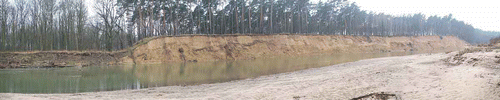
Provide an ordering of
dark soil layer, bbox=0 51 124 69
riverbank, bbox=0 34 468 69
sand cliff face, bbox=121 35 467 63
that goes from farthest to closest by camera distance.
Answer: sand cliff face, bbox=121 35 467 63 < riverbank, bbox=0 34 468 69 < dark soil layer, bbox=0 51 124 69

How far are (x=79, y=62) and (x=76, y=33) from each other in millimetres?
10927

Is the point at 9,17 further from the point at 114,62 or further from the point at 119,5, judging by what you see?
the point at 114,62

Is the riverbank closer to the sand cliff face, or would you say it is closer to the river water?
the sand cliff face

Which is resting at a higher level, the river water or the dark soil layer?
the dark soil layer

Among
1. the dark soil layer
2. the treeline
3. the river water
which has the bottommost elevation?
the river water

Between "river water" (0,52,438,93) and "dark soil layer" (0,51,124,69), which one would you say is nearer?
"river water" (0,52,438,93)

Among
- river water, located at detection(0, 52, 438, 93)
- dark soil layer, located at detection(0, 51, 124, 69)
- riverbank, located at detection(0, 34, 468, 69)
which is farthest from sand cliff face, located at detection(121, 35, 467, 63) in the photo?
river water, located at detection(0, 52, 438, 93)

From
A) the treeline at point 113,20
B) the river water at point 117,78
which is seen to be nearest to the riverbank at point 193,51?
the treeline at point 113,20

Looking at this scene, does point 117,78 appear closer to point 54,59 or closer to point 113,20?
point 54,59

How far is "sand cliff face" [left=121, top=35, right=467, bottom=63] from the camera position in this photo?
116ft

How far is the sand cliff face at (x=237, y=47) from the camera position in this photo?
35.2m

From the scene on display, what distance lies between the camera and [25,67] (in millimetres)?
29625

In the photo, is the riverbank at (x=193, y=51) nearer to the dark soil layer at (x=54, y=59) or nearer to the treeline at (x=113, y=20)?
the dark soil layer at (x=54, y=59)

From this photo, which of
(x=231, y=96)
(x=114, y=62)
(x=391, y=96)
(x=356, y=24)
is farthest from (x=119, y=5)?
(x=356, y=24)
